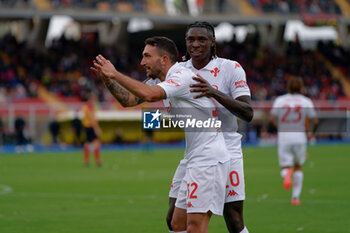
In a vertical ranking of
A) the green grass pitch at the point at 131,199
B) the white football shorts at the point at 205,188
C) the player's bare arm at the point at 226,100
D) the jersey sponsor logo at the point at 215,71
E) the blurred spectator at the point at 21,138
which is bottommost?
the blurred spectator at the point at 21,138

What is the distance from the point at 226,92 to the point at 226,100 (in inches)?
36.2

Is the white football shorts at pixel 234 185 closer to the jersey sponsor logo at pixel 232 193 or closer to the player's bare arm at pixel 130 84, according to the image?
the jersey sponsor logo at pixel 232 193

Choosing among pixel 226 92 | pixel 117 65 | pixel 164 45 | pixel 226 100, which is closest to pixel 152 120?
pixel 226 92

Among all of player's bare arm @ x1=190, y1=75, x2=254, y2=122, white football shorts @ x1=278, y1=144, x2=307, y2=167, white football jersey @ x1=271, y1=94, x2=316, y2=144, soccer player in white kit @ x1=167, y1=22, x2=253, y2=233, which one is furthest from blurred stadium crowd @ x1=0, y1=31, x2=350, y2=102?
player's bare arm @ x1=190, y1=75, x2=254, y2=122

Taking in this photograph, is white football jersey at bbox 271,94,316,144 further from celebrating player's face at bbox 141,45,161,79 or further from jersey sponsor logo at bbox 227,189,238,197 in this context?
celebrating player's face at bbox 141,45,161,79

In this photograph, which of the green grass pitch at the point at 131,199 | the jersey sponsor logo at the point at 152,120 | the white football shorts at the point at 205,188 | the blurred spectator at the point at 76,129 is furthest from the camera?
the blurred spectator at the point at 76,129

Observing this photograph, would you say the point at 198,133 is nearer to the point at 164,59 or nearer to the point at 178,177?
the point at 164,59

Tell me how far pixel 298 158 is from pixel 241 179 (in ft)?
24.2

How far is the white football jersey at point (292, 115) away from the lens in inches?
575

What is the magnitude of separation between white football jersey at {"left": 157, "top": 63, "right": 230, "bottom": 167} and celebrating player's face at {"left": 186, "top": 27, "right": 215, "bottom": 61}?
416 mm

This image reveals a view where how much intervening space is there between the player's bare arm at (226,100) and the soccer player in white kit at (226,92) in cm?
7

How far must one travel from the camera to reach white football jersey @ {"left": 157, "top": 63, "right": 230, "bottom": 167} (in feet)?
21.7

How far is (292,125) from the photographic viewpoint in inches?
595

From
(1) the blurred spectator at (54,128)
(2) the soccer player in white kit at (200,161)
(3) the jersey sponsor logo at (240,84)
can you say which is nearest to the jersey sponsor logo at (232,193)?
(2) the soccer player in white kit at (200,161)
